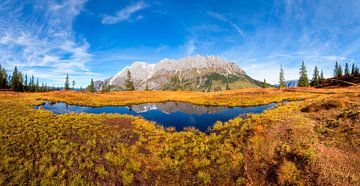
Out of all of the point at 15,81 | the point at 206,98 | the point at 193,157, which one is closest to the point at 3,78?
the point at 15,81

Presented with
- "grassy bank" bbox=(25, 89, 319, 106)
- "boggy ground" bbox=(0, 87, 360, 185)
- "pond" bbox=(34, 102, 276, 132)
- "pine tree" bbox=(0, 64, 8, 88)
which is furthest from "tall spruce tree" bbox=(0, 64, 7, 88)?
"boggy ground" bbox=(0, 87, 360, 185)

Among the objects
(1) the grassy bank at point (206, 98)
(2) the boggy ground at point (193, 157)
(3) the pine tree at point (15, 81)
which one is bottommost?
(2) the boggy ground at point (193, 157)

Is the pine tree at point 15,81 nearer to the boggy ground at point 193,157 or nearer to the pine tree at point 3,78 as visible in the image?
the pine tree at point 3,78

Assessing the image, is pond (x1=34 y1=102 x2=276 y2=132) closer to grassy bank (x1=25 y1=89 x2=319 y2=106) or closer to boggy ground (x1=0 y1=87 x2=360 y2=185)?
boggy ground (x1=0 y1=87 x2=360 y2=185)

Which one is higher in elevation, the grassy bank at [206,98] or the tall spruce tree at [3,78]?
the tall spruce tree at [3,78]

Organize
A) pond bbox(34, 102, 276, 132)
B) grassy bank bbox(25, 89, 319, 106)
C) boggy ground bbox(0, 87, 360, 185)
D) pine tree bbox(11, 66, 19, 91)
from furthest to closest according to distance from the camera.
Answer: pine tree bbox(11, 66, 19, 91), grassy bank bbox(25, 89, 319, 106), pond bbox(34, 102, 276, 132), boggy ground bbox(0, 87, 360, 185)

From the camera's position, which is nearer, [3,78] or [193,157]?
[193,157]

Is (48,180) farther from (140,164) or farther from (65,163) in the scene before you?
(140,164)

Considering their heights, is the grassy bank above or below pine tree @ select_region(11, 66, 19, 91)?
below

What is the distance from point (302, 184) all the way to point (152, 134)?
13046 mm

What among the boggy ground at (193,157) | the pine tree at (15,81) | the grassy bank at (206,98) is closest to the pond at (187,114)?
the boggy ground at (193,157)

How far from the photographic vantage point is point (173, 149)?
543 inches

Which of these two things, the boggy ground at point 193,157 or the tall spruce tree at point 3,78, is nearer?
the boggy ground at point 193,157

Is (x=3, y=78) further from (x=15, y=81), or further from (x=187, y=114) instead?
(x=187, y=114)
